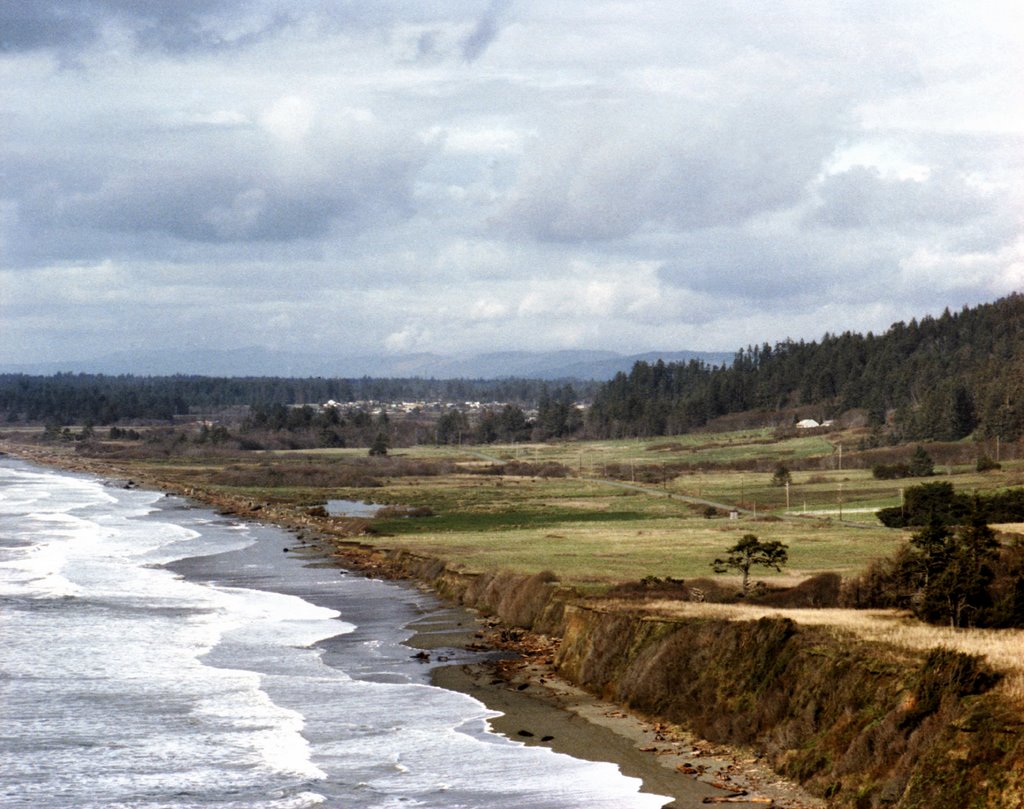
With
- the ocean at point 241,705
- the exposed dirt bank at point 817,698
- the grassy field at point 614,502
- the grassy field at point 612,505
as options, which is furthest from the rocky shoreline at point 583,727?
the grassy field at point 612,505

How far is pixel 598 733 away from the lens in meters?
32.0

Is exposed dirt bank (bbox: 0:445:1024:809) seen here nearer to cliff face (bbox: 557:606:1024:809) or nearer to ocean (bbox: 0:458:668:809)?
cliff face (bbox: 557:606:1024:809)

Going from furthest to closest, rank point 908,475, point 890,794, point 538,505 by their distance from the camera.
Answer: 1. point 908,475
2. point 538,505
3. point 890,794

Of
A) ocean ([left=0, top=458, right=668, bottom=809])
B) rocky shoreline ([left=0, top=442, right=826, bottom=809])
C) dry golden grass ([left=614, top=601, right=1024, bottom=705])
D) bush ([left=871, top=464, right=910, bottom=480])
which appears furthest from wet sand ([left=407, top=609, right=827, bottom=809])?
bush ([left=871, top=464, right=910, bottom=480])

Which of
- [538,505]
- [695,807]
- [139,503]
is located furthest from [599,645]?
[139,503]

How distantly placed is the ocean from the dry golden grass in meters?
7.72

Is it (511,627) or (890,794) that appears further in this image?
(511,627)

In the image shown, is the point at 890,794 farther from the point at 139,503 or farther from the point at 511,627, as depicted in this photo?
the point at 139,503

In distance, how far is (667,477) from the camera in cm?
15650

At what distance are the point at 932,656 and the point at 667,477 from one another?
429ft

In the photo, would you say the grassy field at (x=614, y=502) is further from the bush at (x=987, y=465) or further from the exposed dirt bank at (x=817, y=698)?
the exposed dirt bank at (x=817, y=698)

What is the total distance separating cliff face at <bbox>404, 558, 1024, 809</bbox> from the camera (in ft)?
74.0

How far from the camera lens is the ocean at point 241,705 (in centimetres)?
2723

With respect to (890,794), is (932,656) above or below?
above
